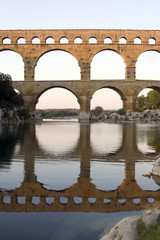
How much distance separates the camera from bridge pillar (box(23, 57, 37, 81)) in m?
39.9

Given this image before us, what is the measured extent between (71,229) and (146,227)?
955mm

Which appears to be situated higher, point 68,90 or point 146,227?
point 68,90

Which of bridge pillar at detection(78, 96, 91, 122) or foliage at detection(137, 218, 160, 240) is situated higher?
bridge pillar at detection(78, 96, 91, 122)

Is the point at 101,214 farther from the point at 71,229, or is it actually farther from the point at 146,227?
the point at 146,227

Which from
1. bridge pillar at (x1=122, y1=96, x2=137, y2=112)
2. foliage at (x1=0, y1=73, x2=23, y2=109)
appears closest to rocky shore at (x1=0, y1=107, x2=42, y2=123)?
foliage at (x1=0, y1=73, x2=23, y2=109)

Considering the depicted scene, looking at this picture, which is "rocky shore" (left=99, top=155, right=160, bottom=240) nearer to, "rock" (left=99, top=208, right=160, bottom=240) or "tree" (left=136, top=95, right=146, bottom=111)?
"rock" (left=99, top=208, right=160, bottom=240)

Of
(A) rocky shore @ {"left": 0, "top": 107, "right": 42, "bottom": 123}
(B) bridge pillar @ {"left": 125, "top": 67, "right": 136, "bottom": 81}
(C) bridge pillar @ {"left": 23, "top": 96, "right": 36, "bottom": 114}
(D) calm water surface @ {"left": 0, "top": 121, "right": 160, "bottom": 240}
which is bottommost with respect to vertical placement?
(D) calm water surface @ {"left": 0, "top": 121, "right": 160, "bottom": 240}

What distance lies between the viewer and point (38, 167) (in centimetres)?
688

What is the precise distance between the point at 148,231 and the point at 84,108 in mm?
37600

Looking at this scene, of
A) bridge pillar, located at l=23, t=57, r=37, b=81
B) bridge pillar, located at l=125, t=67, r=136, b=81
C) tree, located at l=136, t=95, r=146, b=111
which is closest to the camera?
bridge pillar, located at l=23, t=57, r=37, b=81

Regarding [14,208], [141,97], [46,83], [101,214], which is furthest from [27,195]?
[141,97]

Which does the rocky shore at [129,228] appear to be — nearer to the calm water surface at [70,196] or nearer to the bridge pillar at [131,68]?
the calm water surface at [70,196]

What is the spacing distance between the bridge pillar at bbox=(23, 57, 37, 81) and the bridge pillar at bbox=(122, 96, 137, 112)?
13.8 meters

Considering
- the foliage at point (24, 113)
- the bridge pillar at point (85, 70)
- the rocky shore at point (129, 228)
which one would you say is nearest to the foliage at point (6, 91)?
the foliage at point (24, 113)
